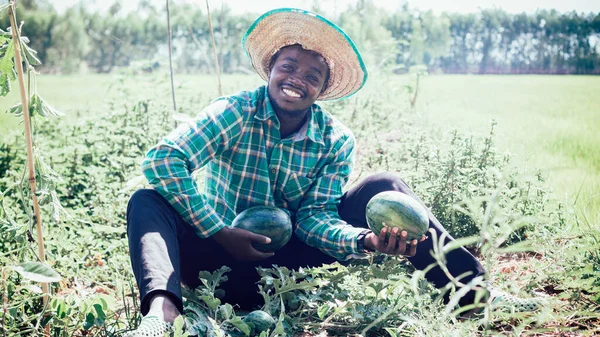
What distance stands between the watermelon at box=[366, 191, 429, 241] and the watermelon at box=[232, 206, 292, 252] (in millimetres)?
490

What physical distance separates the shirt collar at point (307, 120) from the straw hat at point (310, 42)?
1.04 feet

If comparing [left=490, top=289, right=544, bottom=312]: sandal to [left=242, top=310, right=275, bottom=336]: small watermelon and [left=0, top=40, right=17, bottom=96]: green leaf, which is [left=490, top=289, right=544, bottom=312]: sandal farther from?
[left=0, top=40, right=17, bottom=96]: green leaf

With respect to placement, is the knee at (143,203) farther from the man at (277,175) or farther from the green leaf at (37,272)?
the green leaf at (37,272)

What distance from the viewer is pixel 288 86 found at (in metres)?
3.05

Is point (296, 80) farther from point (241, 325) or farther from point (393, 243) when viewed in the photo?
point (241, 325)

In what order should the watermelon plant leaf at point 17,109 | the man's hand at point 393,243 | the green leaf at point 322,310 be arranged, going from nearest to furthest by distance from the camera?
1. the watermelon plant leaf at point 17,109
2. the green leaf at point 322,310
3. the man's hand at point 393,243

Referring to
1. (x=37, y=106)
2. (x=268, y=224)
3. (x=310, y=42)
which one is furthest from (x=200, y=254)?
(x=310, y=42)

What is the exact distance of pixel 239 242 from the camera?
9.11 feet

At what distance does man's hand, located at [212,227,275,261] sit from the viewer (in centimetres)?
276

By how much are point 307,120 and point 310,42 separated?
474 mm

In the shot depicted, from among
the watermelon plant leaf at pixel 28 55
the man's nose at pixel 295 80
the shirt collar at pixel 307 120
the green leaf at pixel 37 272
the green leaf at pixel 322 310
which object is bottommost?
the green leaf at pixel 322 310

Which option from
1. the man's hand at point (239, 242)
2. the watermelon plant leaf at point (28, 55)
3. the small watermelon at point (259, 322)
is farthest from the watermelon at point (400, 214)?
the watermelon plant leaf at point (28, 55)

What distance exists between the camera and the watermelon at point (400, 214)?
261cm

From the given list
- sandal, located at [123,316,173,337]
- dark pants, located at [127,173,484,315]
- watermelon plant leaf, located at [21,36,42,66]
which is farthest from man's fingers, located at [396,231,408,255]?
watermelon plant leaf, located at [21,36,42,66]
